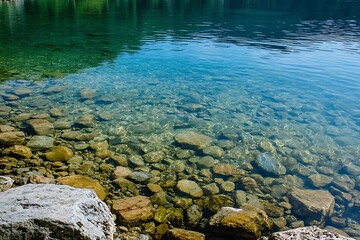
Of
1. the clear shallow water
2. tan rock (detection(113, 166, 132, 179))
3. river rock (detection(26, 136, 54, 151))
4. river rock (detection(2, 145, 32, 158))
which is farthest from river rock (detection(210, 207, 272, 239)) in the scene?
river rock (detection(26, 136, 54, 151))

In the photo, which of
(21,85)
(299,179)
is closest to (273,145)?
(299,179)

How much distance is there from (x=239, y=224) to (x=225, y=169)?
3699mm

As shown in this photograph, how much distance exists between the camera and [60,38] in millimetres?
39438

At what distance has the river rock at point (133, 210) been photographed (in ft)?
25.6

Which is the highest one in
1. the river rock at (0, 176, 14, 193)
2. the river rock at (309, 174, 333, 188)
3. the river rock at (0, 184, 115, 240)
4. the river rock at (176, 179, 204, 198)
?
the river rock at (0, 184, 115, 240)

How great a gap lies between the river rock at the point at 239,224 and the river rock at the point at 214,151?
13.6 feet

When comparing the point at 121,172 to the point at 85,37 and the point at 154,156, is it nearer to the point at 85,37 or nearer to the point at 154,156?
the point at 154,156

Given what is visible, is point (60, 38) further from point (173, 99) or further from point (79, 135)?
point (79, 135)

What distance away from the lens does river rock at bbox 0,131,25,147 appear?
11.5m

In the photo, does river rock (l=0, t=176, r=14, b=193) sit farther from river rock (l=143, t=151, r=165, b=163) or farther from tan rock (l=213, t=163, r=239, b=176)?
tan rock (l=213, t=163, r=239, b=176)

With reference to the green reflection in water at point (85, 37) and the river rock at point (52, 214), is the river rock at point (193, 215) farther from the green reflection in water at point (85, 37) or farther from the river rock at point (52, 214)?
the green reflection in water at point (85, 37)

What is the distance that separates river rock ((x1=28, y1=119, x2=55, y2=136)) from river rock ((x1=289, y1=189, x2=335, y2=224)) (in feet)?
35.5

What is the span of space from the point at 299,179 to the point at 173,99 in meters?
10.1

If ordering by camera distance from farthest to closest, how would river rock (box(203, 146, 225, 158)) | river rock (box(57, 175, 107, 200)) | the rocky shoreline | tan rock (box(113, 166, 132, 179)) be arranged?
1. river rock (box(203, 146, 225, 158))
2. tan rock (box(113, 166, 132, 179))
3. river rock (box(57, 175, 107, 200))
4. the rocky shoreline
